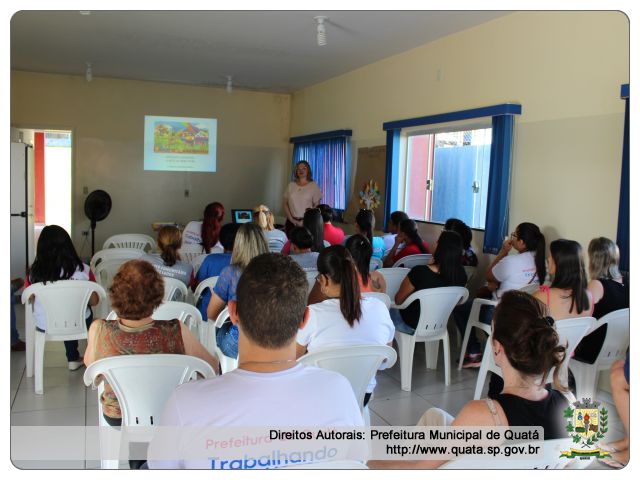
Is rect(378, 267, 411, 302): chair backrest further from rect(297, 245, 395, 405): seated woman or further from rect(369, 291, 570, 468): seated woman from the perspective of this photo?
rect(369, 291, 570, 468): seated woman

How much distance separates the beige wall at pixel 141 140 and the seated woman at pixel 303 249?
18.4ft

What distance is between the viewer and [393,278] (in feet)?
13.8

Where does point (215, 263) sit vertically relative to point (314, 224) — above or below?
below

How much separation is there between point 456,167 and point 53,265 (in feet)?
12.7

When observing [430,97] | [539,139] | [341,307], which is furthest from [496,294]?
[430,97]

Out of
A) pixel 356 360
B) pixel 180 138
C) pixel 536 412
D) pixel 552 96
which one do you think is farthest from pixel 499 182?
pixel 180 138

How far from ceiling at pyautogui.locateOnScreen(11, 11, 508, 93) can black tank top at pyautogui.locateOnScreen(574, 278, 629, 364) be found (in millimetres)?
2590

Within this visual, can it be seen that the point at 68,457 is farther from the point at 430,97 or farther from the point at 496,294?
the point at 430,97

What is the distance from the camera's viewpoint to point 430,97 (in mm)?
5762

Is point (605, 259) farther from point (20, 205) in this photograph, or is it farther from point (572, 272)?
point (20, 205)

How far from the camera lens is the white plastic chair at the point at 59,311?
11.3 feet

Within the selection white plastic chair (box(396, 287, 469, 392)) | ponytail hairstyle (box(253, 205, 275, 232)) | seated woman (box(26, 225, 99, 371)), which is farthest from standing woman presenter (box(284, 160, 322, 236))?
seated woman (box(26, 225, 99, 371))

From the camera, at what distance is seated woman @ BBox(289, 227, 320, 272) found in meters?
3.87

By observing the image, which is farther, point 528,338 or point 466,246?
point 466,246
